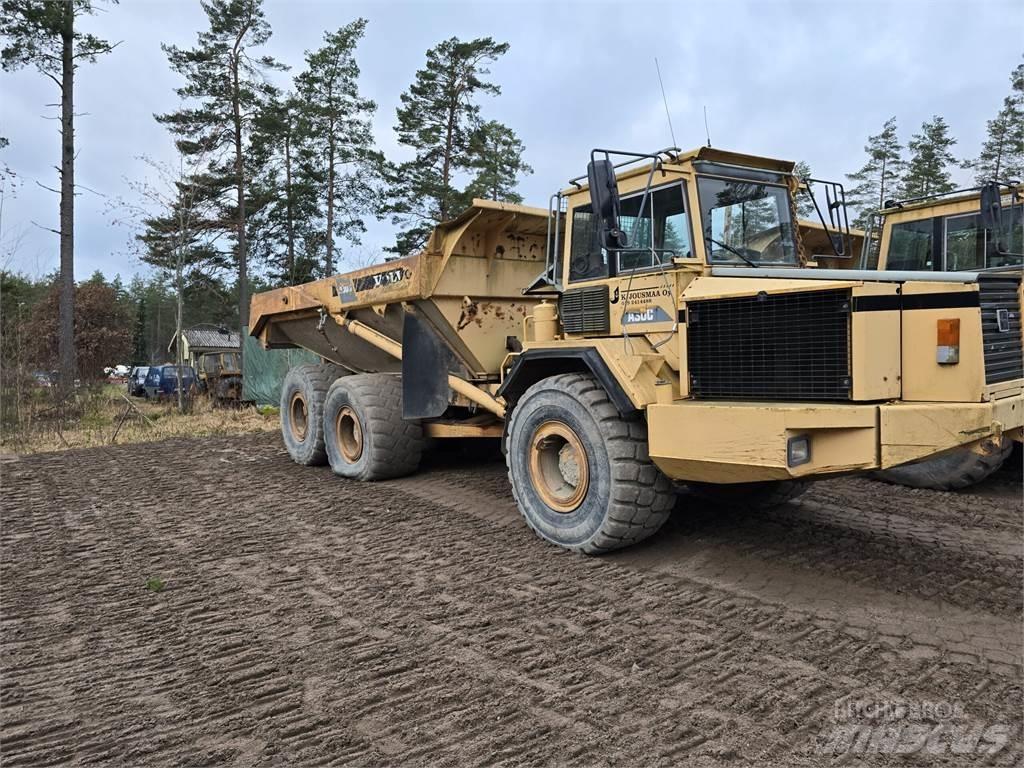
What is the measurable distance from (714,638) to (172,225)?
16.8m

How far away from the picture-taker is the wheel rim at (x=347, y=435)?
8.17m

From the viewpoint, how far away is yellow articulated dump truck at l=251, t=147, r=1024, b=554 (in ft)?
12.2

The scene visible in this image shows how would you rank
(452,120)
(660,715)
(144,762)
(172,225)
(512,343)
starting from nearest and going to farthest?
(144,762) < (660,715) < (512,343) < (172,225) < (452,120)

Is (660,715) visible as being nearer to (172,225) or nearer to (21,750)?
(21,750)

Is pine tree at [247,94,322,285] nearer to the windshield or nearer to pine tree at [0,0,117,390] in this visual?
pine tree at [0,0,117,390]

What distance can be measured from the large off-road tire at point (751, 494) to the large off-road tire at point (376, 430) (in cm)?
315

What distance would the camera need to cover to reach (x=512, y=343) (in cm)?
711

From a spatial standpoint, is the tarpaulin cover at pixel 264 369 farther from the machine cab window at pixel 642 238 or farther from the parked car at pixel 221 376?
the machine cab window at pixel 642 238

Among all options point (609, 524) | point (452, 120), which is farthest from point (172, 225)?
point (609, 524)

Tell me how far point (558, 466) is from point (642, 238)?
172 cm

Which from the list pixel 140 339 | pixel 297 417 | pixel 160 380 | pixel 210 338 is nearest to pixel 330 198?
pixel 160 380

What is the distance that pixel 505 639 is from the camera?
3.72 m

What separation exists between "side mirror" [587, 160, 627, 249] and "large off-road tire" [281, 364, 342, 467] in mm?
5209

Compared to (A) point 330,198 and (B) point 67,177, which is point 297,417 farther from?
(A) point 330,198
